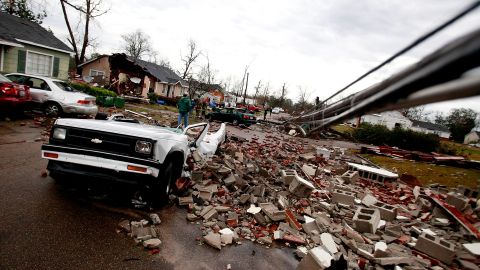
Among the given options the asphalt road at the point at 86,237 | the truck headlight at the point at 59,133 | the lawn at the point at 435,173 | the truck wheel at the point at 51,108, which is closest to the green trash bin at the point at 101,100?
the truck wheel at the point at 51,108

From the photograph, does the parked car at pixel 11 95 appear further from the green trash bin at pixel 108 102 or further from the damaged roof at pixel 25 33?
the green trash bin at pixel 108 102

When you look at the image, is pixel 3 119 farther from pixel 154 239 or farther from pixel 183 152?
pixel 154 239

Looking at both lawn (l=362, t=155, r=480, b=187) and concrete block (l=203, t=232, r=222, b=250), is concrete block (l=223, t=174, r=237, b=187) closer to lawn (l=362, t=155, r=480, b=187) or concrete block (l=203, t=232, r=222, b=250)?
concrete block (l=203, t=232, r=222, b=250)

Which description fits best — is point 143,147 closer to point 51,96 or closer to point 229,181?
point 229,181

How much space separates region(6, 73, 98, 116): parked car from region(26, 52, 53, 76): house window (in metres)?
6.82

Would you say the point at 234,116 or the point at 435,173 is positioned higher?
the point at 234,116

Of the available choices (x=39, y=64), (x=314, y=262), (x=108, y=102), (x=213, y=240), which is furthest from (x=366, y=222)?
(x=39, y=64)

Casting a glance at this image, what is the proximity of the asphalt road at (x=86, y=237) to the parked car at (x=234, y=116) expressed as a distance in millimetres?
17447

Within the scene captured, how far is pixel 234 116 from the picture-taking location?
22375mm

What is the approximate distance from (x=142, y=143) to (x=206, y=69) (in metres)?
41.6

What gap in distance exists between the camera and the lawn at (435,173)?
38.4 ft

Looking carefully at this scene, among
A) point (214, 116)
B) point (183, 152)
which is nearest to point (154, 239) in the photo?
point (183, 152)

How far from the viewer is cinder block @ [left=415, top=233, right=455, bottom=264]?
4527mm

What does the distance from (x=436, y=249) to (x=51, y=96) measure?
13.0m
